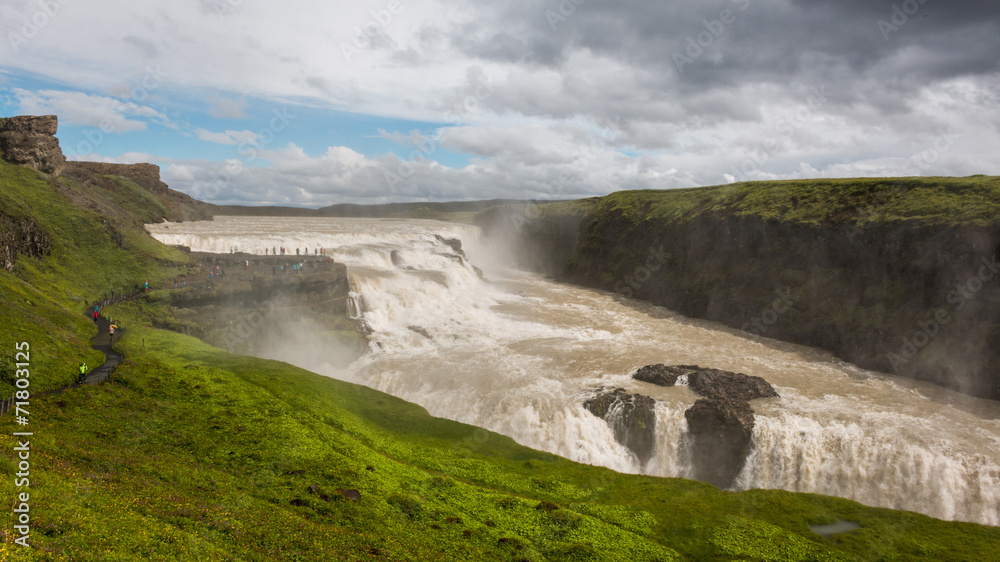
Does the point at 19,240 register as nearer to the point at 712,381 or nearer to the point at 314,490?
the point at 314,490

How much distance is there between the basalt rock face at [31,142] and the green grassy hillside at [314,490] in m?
26.5

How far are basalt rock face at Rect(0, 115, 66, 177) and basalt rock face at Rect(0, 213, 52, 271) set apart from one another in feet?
55.7

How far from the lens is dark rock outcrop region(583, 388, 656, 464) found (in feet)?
93.6

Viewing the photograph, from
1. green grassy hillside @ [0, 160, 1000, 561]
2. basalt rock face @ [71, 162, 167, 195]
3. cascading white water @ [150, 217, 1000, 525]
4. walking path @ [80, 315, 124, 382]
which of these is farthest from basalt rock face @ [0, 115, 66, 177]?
basalt rock face @ [71, 162, 167, 195]

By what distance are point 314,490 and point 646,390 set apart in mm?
21735

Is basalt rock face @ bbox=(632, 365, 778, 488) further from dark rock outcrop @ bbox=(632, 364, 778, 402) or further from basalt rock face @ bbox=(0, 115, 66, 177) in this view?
basalt rock face @ bbox=(0, 115, 66, 177)

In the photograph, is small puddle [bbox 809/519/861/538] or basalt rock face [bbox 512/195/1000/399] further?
basalt rock face [bbox 512/195/1000/399]

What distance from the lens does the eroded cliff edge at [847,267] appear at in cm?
3675

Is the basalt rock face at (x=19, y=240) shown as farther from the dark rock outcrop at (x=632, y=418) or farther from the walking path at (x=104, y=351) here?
the dark rock outcrop at (x=632, y=418)

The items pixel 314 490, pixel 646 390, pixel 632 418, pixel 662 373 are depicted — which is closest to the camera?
pixel 314 490

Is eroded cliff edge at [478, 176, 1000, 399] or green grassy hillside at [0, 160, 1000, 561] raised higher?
eroded cliff edge at [478, 176, 1000, 399]

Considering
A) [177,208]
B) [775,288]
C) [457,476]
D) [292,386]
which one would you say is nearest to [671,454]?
[457,476]

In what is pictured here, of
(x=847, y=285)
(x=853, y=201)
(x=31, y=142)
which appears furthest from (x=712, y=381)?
(x=31, y=142)

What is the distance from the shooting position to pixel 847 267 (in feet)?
150
